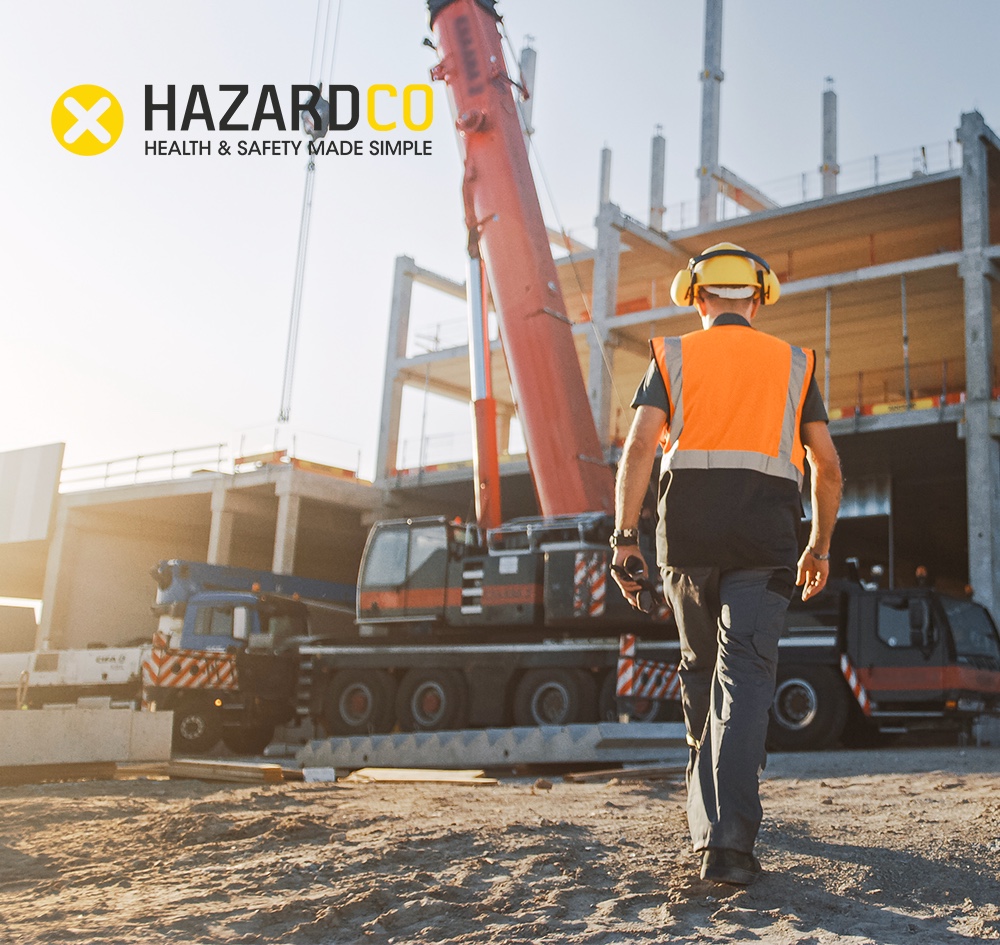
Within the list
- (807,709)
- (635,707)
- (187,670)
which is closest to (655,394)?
(635,707)

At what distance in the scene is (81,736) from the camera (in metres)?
8.11

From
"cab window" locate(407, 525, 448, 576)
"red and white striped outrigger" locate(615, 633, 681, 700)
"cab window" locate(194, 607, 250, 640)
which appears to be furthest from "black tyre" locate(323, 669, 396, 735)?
"red and white striped outrigger" locate(615, 633, 681, 700)

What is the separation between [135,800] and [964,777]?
5.05m

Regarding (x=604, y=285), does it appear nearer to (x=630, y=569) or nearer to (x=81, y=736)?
(x=81, y=736)

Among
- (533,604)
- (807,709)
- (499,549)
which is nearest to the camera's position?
(807,709)

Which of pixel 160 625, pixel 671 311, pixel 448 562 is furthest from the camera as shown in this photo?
pixel 671 311

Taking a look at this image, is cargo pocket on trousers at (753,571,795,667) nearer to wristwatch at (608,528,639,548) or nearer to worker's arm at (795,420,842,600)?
worker's arm at (795,420,842,600)

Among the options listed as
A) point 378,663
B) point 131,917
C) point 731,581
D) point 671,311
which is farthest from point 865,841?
point 671,311

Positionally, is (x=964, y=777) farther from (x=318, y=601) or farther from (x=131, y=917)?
(x=318, y=601)

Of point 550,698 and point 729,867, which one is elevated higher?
point 550,698

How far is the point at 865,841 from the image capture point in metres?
3.60

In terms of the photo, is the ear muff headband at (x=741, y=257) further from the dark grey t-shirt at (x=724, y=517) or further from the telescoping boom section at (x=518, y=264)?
the telescoping boom section at (x=518, y=264)

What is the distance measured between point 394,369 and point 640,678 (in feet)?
66.3

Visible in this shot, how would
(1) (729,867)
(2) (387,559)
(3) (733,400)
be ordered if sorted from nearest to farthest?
(1) (729,867) < (3) (733,400) < (2) (387,559)
